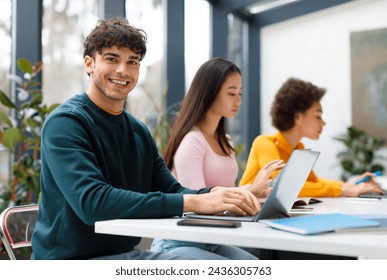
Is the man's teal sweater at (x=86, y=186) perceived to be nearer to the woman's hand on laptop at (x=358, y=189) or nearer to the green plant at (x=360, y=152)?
the woman's hand on laptop at (x=358, y=189)

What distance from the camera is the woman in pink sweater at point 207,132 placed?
232 cm

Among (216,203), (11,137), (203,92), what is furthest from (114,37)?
(11,137)

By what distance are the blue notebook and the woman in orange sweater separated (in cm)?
138

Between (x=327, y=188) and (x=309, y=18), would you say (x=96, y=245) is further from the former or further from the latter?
(x=309, y=18)

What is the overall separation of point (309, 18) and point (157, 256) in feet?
20.7

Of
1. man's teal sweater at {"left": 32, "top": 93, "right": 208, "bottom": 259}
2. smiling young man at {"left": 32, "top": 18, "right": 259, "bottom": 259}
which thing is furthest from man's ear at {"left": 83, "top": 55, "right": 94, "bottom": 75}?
man's teal sweater at {"left": 32, "top": 93, "right": 208, "bottom": 259}

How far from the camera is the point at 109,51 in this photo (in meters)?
1.76

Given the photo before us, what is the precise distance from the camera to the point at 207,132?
2.54 metres

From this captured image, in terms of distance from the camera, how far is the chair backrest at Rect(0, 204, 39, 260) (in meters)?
1.75

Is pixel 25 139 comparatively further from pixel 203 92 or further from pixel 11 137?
pixel 203 92

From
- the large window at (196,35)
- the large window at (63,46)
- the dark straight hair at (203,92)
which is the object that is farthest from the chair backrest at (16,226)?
the large window at (196,35)

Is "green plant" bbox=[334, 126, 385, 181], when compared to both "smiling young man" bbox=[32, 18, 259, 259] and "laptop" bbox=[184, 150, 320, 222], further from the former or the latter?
"laptop" bbox=[184, 150, 320, 222]

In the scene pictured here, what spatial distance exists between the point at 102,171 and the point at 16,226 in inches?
16.6
